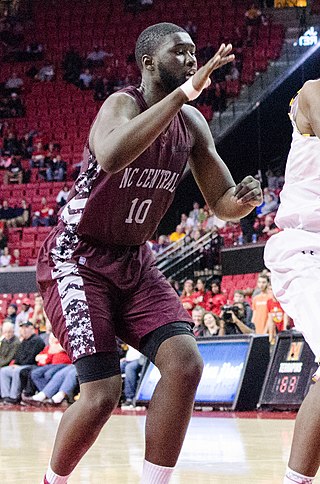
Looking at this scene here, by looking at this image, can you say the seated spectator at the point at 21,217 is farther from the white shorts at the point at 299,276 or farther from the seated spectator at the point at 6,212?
the white shorts at the point at 299,276

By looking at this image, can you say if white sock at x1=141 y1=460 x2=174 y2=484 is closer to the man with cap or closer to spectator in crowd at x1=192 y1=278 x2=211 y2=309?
spectator in crowd at x1=192 y1=278 x2=211 y2=309

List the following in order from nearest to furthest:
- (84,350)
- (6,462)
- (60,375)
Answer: (84,350) → (6,462) → (60,375)

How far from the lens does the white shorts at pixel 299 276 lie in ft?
12.8

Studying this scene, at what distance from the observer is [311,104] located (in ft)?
12.7

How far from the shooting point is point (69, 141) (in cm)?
2631

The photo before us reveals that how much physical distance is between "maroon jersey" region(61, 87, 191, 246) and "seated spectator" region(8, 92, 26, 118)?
23448 millimetres

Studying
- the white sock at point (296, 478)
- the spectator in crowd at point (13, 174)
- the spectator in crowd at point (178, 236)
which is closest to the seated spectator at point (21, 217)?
the spectator in crowd at point (13, 174)

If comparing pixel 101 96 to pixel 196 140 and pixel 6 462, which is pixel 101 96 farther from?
pixel 196 140

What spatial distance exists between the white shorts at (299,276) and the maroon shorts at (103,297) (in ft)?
1.59

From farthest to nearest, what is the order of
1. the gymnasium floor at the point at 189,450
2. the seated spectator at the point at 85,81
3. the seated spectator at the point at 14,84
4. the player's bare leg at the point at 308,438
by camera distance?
the seated spectator at the point at 14,84 < the seated spectator at the point at 85,81 < the gymnasium floor at the point at 189,450 < the player's bare leg at the point at 308,438

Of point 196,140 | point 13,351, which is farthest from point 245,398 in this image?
point 196,140

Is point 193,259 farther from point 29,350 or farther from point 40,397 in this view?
point 40,397

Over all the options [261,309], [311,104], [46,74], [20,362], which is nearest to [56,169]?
[46,74]

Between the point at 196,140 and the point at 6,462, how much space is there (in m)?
3.51
